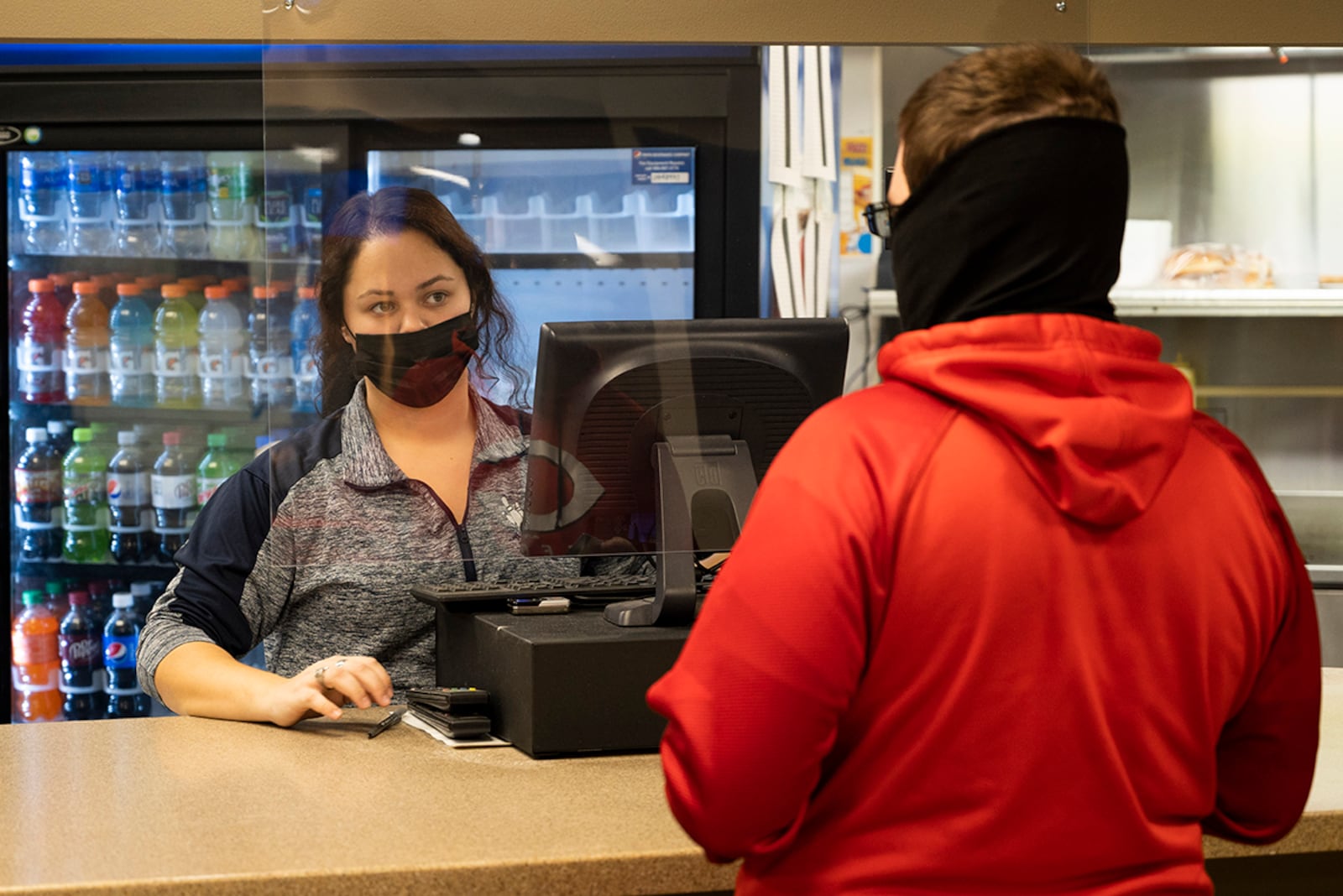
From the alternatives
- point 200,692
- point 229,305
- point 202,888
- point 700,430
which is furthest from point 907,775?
point 229,305

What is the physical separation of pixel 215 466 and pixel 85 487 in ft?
1.20

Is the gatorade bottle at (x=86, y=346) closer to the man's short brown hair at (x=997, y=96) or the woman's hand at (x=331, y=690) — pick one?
the woman's hand at (x=331, y=690)

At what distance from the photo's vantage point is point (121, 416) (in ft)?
11.1

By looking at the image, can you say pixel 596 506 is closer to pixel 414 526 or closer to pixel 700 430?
pixel 700 430

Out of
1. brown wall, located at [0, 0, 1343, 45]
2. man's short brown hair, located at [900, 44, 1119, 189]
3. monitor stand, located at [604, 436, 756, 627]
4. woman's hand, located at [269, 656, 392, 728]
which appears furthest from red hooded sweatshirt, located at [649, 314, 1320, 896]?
brown wall, located at [0, 0, 1343, 45]

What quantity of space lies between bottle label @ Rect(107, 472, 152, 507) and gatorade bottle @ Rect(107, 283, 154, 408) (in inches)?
7.6

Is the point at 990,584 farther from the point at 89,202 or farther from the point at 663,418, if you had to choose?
the point at 89,202

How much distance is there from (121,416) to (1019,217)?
9.93ft

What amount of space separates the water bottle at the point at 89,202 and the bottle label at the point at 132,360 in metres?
0.27

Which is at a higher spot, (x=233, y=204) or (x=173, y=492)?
(x=233, y=204)

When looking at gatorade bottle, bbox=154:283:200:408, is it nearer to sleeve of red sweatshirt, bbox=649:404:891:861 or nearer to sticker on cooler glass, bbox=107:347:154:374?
sticker on cooler glass, bbox=107:347:154:374

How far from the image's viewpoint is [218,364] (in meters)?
3.33

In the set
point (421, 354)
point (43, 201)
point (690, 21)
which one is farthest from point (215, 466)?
point (690, 21)

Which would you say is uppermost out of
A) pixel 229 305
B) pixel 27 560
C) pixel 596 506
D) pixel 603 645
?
pixel 229 305
